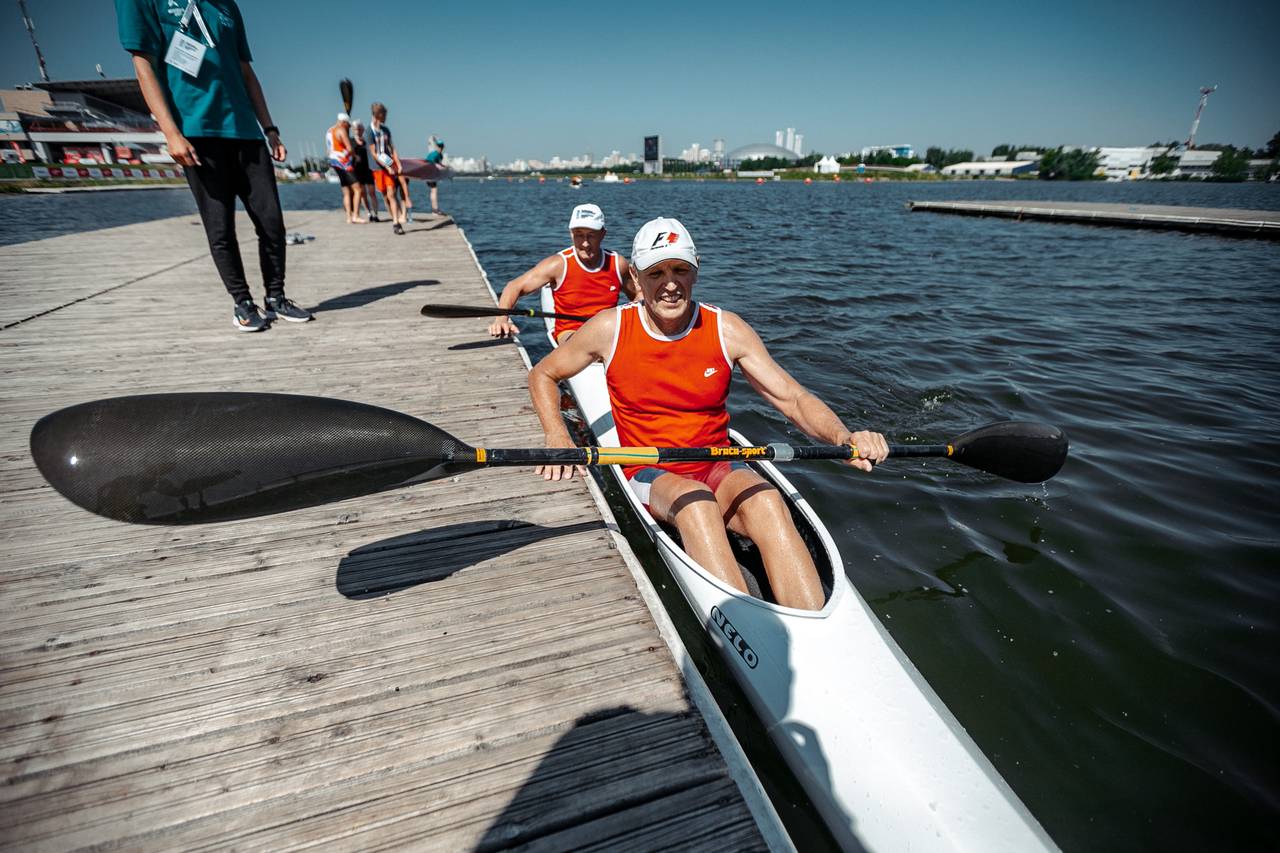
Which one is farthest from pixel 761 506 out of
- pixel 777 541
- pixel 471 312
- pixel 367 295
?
pixel 367 295

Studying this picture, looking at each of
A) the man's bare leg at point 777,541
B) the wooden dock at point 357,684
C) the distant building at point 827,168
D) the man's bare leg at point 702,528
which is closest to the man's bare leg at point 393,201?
the wooden dock at point 357,684

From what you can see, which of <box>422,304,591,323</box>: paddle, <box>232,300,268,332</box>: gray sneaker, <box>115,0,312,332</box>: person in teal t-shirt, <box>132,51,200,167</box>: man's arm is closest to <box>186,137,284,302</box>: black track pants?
<box>115,0,312,332</box>: person in teal t-shirt

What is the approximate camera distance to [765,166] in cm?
15388

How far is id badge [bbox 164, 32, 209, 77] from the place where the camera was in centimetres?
439

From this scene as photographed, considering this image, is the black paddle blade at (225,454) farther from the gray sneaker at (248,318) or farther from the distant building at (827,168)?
the distant building at (827,168)

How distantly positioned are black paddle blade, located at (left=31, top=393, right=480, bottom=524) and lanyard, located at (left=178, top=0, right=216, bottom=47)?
423 centimetres

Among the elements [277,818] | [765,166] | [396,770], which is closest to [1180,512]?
[396,770]

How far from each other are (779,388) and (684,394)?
0.63m

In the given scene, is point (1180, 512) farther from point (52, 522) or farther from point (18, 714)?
point (52, 522)

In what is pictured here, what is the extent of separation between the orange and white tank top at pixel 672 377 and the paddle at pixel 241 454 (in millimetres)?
379

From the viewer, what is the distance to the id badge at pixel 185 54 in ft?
14.4

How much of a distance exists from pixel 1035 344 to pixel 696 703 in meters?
9.40

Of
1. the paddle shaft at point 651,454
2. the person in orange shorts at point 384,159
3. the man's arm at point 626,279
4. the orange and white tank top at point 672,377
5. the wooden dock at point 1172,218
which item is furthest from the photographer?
the wooden dock at point 1172,218

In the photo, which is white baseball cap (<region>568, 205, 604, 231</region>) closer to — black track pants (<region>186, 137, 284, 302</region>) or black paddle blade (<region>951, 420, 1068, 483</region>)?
black track pants (<region>186, 137, 284, 302</region>)
